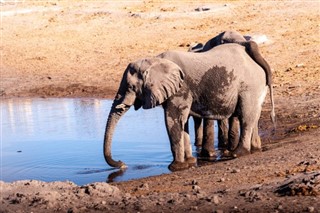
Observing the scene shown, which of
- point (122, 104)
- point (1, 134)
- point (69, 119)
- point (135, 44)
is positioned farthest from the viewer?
point (135, 44)

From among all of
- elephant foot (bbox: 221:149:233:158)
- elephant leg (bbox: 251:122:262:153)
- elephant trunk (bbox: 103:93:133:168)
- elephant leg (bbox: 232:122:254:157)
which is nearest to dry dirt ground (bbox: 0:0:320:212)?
elephant leg (bbox: 251:122:262:153)

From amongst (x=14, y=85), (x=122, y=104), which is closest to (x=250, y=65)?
(x=122, y=104)

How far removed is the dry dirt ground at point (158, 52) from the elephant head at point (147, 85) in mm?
955

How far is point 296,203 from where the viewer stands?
738 centimetres

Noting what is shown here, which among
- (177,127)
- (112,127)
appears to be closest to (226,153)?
(177,127)

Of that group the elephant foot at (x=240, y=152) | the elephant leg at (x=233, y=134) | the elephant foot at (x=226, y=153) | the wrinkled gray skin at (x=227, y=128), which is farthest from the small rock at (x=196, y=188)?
the elephant leg at (x=233, y=134)

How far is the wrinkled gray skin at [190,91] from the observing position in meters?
10.8

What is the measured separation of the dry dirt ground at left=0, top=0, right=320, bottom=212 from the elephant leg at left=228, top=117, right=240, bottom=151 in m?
0.43

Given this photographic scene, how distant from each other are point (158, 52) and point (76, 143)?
8.05 metres

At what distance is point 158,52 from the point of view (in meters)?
20.9

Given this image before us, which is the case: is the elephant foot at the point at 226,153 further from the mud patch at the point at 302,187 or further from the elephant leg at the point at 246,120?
the mud patch at the point at 302,187

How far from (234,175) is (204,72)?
2.25 metres

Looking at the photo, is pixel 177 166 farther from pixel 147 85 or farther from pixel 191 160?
pixel 147 85

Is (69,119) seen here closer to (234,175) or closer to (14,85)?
(14,85)
